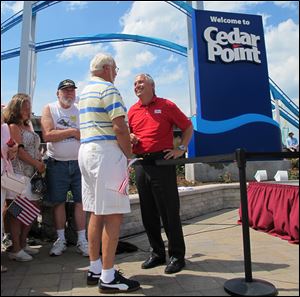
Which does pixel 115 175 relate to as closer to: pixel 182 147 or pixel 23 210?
pixel 182 147

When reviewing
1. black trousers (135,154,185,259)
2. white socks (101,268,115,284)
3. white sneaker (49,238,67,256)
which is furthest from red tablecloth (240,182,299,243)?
white sneaker (49,238,67,256)

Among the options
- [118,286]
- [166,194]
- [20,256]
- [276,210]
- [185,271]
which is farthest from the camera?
[20,256]

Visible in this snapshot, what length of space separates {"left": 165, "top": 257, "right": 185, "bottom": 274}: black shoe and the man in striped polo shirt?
50cm

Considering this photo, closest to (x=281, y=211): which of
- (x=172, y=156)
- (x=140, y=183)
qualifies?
(x=172, y=156)

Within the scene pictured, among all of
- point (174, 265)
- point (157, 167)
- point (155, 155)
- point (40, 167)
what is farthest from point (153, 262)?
point (40, 167)

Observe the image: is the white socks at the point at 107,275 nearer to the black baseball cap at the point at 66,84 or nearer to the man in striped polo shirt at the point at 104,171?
the man in striped polo shirt at the point at 104,171

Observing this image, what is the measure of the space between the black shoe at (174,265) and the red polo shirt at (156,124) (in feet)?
3.42

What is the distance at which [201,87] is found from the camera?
8531 mm

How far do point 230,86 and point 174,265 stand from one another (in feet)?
20.8

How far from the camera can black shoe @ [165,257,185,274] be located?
3.30 meters

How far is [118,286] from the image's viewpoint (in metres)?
2.78

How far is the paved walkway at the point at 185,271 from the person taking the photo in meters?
2.81

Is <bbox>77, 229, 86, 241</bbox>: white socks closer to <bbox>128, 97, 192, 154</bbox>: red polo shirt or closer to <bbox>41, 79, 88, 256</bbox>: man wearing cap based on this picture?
<bbox>41, 79, 88, 256</bbox>: man wearing cap

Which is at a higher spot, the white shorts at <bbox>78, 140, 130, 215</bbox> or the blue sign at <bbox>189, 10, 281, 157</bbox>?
the blue sign at <bbox>189, 10, 281, 157</bbox>
